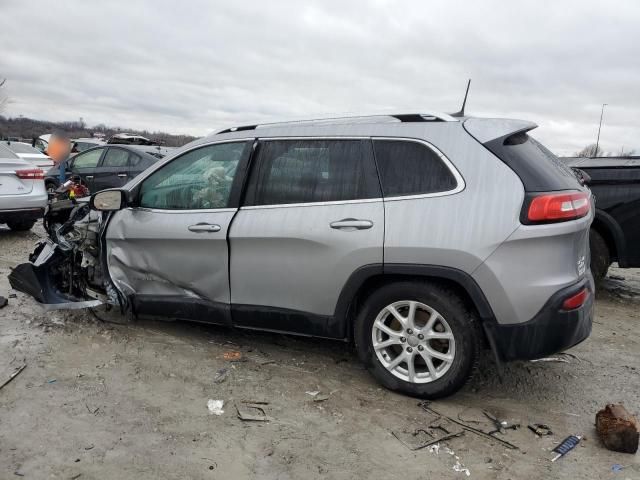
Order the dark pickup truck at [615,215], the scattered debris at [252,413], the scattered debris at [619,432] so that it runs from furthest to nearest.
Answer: the dark pickup truck at [615,215] → the scattered debris at [252,413] → the scattered debris at [619,432]

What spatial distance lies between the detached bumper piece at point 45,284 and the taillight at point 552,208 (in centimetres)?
344

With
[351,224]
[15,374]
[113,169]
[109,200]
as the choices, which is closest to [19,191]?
[113,169]

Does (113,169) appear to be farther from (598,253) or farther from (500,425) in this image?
(500,425)

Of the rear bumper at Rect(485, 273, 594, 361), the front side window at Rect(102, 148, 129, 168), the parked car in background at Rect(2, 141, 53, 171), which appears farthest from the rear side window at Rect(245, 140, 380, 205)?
the parked car in background at Rect(2, 141, 53, 171)

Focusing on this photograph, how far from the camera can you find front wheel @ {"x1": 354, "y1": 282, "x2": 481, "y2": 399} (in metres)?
3.19

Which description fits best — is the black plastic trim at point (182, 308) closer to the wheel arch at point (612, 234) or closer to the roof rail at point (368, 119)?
the roof rail at point (368, 119)

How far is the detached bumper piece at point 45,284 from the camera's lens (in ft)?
14.8

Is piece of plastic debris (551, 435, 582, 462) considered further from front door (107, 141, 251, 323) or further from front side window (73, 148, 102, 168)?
front side window (73, 148, 102, 168)

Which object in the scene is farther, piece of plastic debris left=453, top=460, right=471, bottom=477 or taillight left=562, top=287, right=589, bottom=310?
taillight left=562, top=287, right=589, bottom=310

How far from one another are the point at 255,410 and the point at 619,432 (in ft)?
6.74

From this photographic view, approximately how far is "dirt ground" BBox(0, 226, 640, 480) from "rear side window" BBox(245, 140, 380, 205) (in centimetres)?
127

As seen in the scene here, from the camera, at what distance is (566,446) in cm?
297

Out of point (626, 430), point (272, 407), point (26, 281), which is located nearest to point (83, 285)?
point (26, 281)

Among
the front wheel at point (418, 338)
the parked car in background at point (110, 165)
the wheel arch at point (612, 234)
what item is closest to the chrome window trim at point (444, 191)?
the front wheel at point (418, 338)
